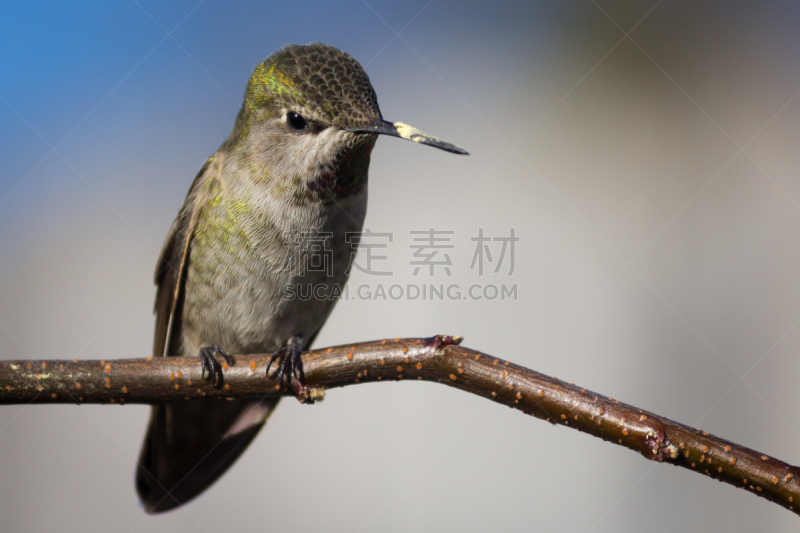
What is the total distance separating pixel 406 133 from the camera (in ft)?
6.89

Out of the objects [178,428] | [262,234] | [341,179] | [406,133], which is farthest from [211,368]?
[178,428]

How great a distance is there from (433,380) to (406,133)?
34.2 inches

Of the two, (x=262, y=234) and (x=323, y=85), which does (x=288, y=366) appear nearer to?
(x=262, y=234)

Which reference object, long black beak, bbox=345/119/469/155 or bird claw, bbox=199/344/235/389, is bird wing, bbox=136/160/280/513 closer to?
bird claw, bbox=199/344/235/389

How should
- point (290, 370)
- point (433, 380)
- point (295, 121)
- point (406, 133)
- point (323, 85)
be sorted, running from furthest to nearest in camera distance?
A: 1. point (295, 121)
2. point (323, 85)
3. point (406, 133)
4. point (290, 370)
5. point (433, 380)

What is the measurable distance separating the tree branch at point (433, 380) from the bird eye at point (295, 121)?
952 mm

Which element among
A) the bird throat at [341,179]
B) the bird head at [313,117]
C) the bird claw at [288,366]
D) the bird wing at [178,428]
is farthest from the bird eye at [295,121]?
the bird claw at [288,366]

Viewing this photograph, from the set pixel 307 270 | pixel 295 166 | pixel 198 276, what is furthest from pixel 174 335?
pixel 295 166

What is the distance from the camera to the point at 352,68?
2.33 meters

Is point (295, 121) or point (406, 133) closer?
point (406, 133)

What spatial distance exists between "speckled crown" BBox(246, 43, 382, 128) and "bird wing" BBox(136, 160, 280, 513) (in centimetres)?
71

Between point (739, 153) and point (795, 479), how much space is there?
14.1 feet

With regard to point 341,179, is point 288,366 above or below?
below

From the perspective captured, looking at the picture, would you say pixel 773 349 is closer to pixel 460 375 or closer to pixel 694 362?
pixel 694 362
